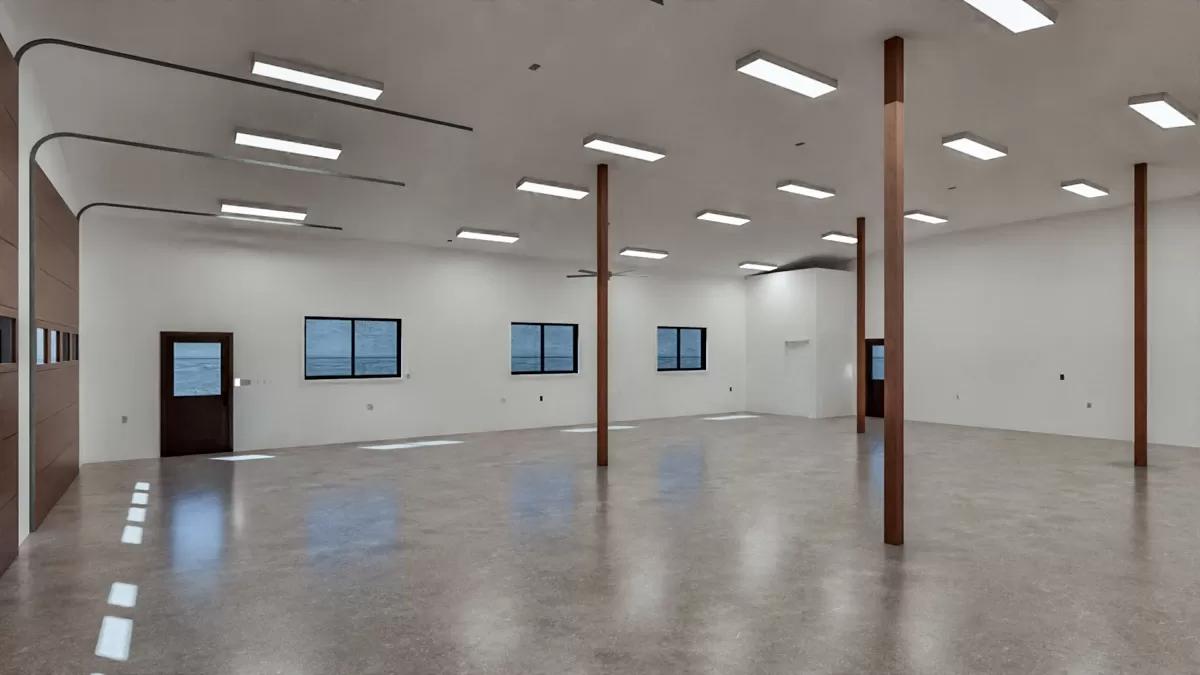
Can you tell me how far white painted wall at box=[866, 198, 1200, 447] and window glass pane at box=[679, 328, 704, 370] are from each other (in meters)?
5.42

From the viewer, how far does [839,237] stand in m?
14.4

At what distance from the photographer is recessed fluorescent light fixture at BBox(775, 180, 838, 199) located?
10.0 metres

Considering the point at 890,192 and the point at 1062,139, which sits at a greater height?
the point at 1062,139

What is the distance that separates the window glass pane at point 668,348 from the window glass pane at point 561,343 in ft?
8.87

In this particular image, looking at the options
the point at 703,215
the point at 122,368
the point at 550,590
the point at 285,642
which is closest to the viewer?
the point at 285,642

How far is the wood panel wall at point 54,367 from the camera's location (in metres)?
6.77

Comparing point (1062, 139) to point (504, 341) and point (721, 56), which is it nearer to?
point (721, 56)

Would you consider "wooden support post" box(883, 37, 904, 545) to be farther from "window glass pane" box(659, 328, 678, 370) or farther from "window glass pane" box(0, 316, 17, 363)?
"window glass pane" box(659, 328, 678, 370)

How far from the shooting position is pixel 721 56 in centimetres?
579

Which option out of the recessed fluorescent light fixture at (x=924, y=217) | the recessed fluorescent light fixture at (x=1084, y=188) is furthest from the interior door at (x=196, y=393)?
the recessed fluorescent light fixture at (x=1084, y=188)

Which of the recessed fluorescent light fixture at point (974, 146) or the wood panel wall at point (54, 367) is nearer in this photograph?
the wood panel wall at point (54, 367)

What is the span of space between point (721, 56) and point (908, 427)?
11214mm

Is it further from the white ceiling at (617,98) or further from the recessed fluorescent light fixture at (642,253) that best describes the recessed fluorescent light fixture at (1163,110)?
the recessed fluorescent light fixture at (642,253)

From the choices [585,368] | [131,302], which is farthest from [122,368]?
[585,368]
